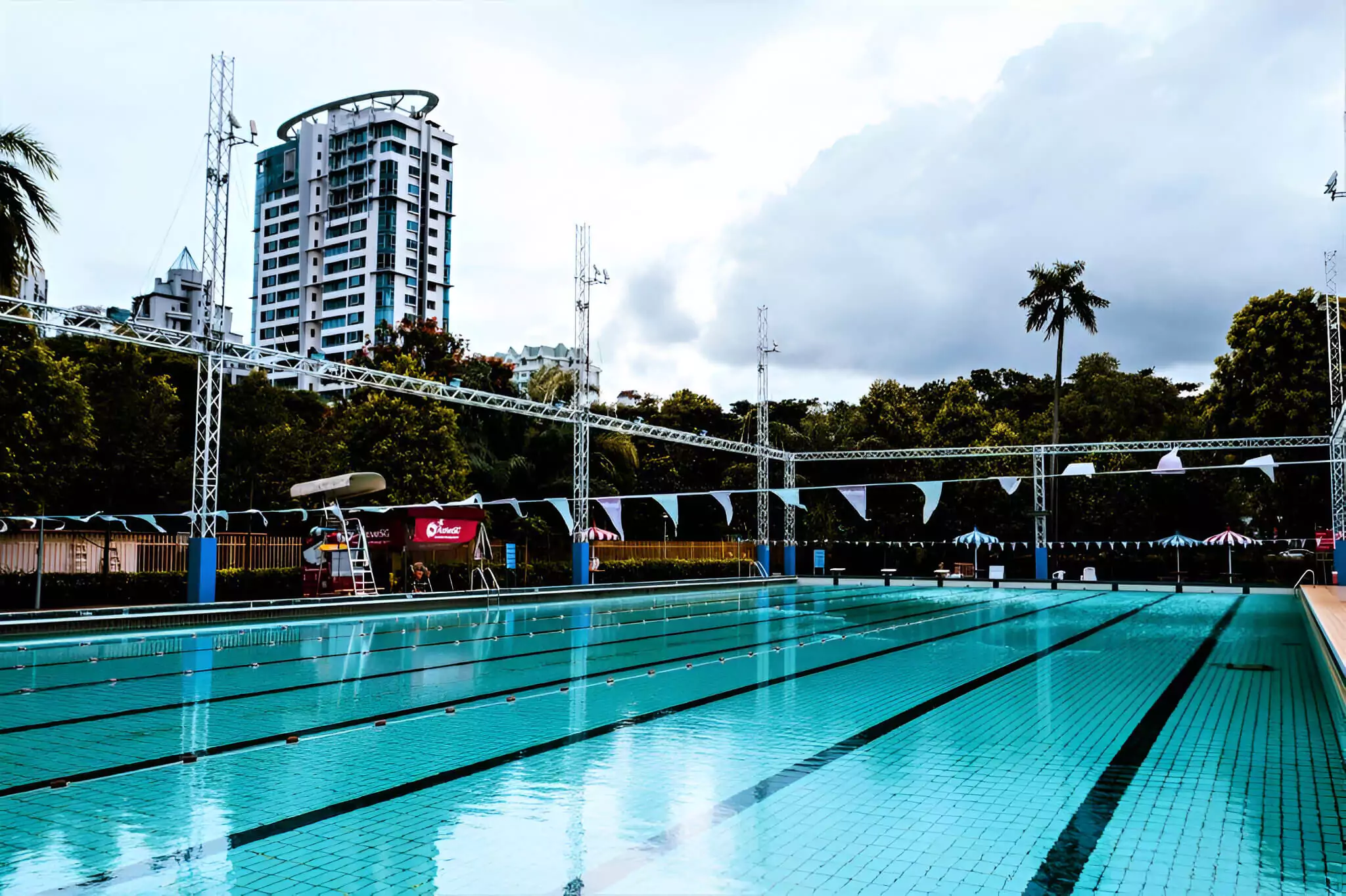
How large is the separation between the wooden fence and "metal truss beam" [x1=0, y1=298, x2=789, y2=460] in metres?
3.60

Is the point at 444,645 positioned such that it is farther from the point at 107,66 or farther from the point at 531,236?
the point at 531,236

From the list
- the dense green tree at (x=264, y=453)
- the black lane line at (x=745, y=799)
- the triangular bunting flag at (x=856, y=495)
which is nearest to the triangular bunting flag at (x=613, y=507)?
the triangular bunting flag at (x=856, y=495)

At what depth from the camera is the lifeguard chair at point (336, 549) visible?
1900cm

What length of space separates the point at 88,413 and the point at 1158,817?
2091 centimetres

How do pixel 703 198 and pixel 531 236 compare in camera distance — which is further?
pixel 531 236

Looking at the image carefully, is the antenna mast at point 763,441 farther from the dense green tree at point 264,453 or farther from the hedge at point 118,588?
the hedge at point 118,588

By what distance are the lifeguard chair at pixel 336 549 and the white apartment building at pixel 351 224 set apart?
67.6 m

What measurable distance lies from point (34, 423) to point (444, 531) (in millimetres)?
7941

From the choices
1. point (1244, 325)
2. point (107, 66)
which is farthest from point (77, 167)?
point (1244, 325)

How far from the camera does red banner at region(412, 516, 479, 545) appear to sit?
69.9 feet

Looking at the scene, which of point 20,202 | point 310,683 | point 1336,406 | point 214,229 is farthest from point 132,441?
point 1336,406

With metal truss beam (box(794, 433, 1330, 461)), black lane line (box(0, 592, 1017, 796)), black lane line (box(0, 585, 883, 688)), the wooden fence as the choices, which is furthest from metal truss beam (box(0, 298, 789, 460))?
black lane line (box(0, 592, 1017, 796))

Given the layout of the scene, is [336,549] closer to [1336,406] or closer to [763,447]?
[763,447]

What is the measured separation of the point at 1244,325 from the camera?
30.5m
